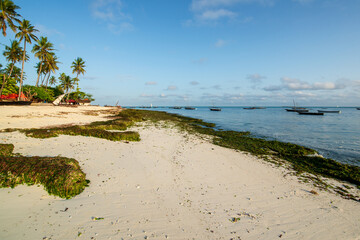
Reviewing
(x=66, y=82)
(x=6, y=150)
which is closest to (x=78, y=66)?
(x=66, y=82)

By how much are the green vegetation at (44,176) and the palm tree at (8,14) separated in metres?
43.6

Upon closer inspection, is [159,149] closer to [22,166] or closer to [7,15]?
[22,166]

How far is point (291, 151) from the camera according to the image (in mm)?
14406

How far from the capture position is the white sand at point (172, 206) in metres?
4.02

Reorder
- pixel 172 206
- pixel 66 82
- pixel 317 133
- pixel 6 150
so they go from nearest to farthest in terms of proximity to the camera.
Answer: pixel 172 206, pixel 6 150, pixel 317 133, pixel 66 82

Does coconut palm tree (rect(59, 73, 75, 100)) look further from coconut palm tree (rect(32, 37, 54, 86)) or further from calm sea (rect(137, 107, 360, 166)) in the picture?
calm sea (rect(137, 107, 360, 166))

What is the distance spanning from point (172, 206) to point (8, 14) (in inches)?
2033

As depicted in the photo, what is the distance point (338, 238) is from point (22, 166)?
34.2 feet

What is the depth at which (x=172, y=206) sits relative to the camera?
5273mm

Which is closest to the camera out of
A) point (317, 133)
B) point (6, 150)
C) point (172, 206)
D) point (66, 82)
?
point (172, 206)

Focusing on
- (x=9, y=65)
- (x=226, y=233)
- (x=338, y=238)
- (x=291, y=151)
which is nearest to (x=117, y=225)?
(x=226, y=233)

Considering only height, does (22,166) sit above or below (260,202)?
above

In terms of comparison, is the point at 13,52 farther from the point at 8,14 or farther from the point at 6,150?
the point at 6,150

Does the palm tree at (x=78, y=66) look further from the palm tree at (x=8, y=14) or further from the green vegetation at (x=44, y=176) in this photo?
the green vegetation at (x=44, y=176)
